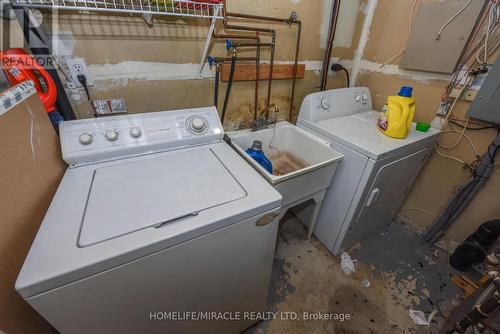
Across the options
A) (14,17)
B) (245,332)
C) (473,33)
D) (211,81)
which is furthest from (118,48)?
(473,33)

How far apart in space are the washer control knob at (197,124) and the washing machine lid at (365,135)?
84 cm

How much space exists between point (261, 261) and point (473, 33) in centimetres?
194

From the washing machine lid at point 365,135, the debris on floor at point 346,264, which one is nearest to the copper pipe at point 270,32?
the washing machine lid at point 365,135

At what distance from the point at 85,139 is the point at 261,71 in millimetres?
1186

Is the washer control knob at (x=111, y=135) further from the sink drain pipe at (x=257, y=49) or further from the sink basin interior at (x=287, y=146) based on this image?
the sink drain pipe at (x=257, y=49)

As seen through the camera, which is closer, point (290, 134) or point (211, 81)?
point (211, 81)

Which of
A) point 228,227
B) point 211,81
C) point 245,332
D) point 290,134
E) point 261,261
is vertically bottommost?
point 245,332

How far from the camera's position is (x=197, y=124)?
1219 millimetres

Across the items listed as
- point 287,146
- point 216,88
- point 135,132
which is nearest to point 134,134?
point 135,132

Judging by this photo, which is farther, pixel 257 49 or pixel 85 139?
pixel 257 49

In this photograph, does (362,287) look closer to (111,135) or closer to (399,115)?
(399,115)

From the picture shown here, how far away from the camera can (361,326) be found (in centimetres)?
138

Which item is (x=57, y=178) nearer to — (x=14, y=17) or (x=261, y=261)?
(x=14, y=17)

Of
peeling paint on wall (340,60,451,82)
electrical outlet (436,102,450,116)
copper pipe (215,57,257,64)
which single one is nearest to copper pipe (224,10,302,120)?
copper pipe (215,57,257,64)
